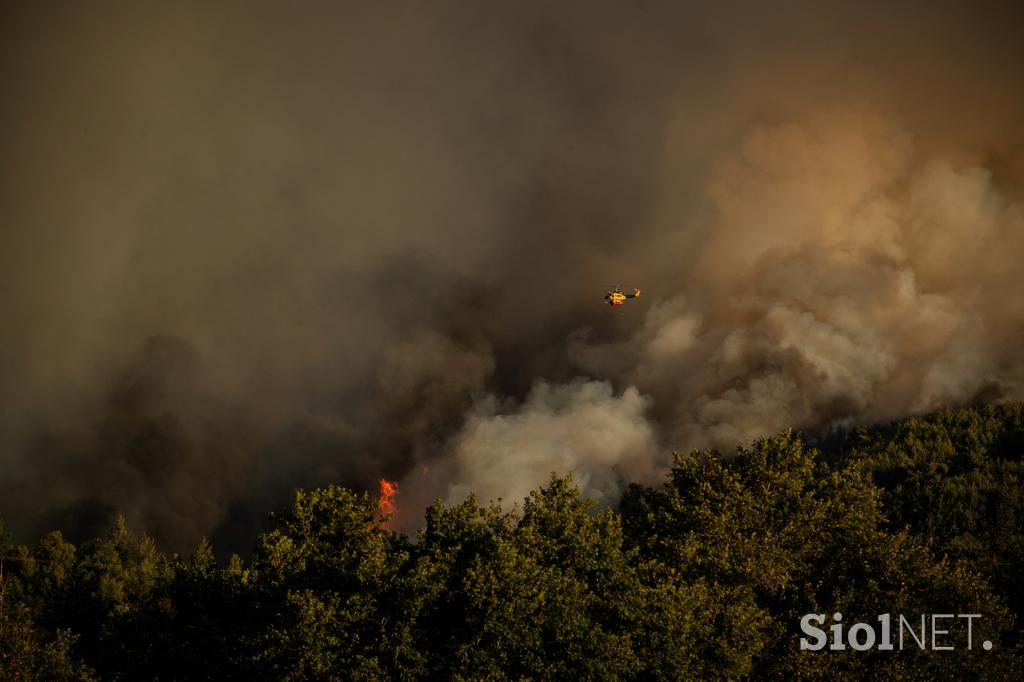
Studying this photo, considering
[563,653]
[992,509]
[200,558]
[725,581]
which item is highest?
[992,509]

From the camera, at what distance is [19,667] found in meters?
61.6

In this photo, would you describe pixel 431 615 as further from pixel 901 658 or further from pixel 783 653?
pixel 901 658

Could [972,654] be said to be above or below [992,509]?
below

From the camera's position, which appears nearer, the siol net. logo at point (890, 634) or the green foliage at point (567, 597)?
the green foliage at point (567, 597)

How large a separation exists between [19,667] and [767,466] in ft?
200

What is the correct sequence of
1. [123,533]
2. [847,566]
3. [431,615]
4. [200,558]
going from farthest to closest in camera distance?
1. [123,533]
2. [200,558]
3. [847,566]
4. [431,615]

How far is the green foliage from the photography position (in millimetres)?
53688

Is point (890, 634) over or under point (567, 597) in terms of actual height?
over

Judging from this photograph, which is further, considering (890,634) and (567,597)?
(890,634)

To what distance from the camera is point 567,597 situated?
178ft

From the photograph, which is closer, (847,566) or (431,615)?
(431,615)

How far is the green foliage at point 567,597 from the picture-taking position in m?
53.7

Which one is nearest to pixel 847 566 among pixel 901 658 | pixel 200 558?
pixel 901 658

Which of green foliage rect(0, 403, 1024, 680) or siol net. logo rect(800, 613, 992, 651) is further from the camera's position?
siol net. logo rect(800, 613, 992, 651)
